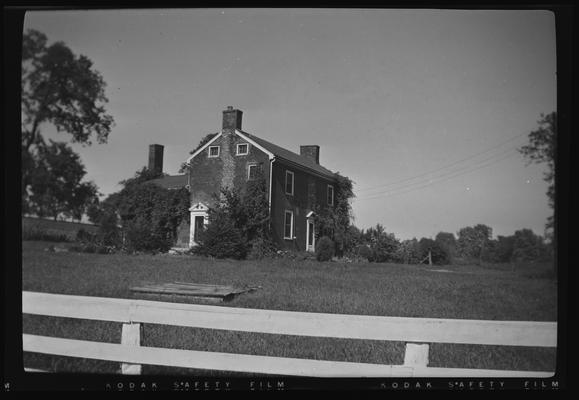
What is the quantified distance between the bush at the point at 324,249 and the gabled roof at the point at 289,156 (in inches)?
29.2

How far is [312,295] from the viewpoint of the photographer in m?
3.84

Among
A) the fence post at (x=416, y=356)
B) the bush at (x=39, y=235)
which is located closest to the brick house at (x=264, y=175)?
the bush at (x=39, y=235)

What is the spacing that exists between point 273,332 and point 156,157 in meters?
1.77

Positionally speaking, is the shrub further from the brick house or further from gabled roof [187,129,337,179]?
gabled roof [187,129,337,179]

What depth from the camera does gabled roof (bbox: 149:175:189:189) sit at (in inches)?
122

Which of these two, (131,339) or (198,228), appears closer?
(131,339)

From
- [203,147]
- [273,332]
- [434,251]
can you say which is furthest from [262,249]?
[434,251]

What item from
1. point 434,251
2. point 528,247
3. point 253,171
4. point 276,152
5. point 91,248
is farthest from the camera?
point 253,171

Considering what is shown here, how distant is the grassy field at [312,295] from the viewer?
8.38 feet

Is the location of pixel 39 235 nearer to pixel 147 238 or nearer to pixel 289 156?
pixel 147 238

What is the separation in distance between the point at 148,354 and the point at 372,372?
1399 millimetres

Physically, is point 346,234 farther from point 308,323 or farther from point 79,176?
point 79,176

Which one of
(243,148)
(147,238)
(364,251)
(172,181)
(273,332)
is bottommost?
(273,332)
